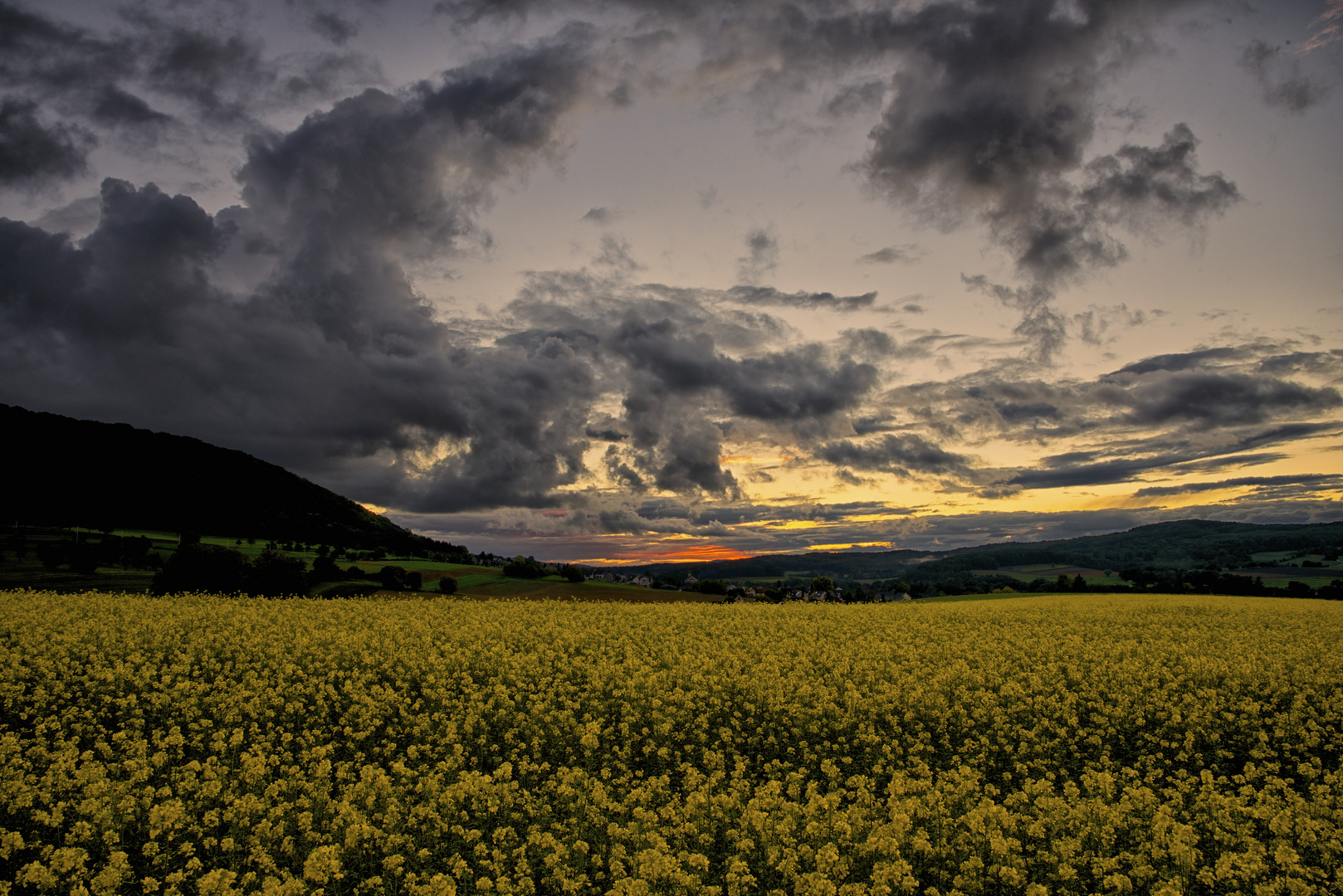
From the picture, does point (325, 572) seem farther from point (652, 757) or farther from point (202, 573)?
point (652, 757)

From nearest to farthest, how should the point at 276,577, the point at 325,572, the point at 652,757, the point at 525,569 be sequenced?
the point at 652,757, the point at 276,577, the point at 325,572, the point at 525,569

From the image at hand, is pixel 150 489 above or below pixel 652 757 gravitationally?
above

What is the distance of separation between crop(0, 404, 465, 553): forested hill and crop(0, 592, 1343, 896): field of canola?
11223cm

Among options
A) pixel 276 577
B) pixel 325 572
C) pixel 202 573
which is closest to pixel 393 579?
pixel 325 572

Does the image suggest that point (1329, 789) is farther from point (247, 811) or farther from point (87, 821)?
point (87, 821)

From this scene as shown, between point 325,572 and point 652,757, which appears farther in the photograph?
point 325,572

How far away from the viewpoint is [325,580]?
67.1 metres

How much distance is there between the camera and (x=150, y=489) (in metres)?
135

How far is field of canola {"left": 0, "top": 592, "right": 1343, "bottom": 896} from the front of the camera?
891cm

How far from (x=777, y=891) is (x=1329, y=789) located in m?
12.8

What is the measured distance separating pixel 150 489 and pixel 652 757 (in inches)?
6491

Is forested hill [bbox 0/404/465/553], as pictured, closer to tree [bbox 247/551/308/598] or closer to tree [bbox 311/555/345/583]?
tree [bbox 311/555/345/583]

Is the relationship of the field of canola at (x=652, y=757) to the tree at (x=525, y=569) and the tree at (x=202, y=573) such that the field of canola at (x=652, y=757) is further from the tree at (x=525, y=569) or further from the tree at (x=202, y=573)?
the tree at (x=525, y=569)

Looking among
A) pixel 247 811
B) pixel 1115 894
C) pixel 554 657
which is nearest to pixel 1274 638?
pixel 1115 894
